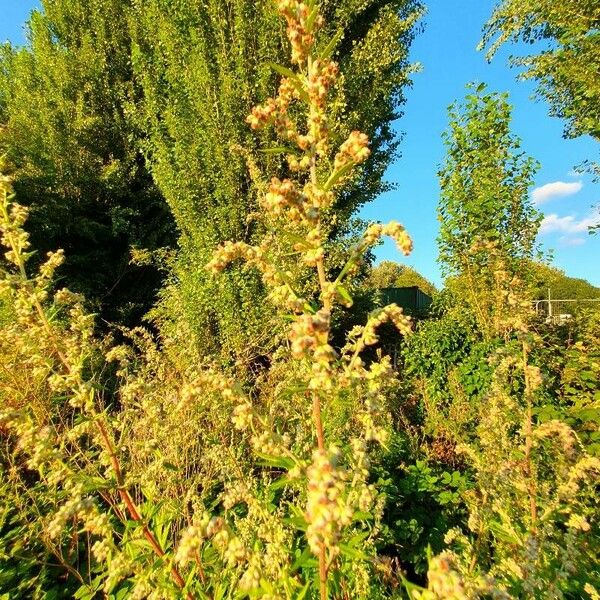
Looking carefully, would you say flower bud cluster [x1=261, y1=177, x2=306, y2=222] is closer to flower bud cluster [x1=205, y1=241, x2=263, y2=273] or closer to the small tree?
flower bud cluster [x1=205, y1=241, x2=263, y2=273]

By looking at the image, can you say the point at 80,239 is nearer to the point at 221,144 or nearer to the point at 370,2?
the point at 221,144

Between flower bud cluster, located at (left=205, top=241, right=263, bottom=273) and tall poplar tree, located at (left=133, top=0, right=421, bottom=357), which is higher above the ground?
tall poplar tree, located at (left=133, top=0, right=421, bottom=357)

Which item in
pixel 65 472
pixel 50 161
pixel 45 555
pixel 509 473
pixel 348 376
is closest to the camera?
pixel 348 376

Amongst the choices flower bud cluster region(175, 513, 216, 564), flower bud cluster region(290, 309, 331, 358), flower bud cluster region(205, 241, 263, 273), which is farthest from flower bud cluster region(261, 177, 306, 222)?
flower bud cluster region(175, 513, 216, 564)

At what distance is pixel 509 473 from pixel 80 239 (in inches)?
369

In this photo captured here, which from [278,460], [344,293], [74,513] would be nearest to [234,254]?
[344,293]

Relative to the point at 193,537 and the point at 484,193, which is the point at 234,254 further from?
the point at 484,193

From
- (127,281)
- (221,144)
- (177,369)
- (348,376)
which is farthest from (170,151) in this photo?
(348,376)

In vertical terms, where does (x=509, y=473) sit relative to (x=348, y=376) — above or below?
below

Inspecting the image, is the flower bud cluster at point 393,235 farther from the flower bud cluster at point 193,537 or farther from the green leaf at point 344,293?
the flower bud cluster at point 193,537

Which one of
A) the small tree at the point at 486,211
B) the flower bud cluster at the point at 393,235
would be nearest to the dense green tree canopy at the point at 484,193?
the small tree at the point at 486,211

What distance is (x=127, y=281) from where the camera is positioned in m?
9.21

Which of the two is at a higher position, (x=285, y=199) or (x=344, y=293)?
(x=285, y=199)

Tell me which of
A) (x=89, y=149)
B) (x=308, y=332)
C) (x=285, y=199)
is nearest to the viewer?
(x=308, y=332)
